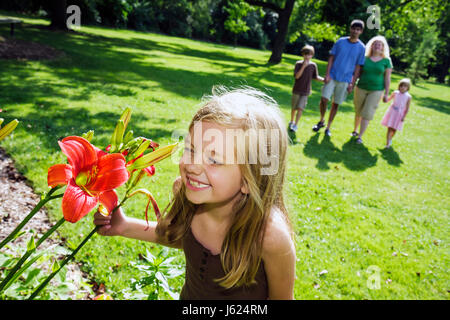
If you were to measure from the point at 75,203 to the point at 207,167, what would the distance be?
51 cm

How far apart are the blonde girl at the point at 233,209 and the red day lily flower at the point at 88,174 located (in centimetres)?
35

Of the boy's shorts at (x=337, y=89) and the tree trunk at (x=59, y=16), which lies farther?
the tree trunk at (x=59, y=16)

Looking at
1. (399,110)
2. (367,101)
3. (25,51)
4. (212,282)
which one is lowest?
(25,51)

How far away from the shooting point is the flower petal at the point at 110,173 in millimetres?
746

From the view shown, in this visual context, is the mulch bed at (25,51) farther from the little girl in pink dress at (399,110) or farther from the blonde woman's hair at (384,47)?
the little girl in pink dress at (399,110)

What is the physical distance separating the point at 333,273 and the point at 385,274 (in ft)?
1.67

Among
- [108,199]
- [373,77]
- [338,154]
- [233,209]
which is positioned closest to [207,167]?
[233,209]

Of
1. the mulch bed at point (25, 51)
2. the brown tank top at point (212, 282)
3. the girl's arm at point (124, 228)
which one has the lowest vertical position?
the mulch bed at point (25, 51)

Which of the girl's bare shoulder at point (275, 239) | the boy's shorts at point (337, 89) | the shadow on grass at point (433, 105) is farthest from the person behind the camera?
the shadow on grass at point (433, 105)

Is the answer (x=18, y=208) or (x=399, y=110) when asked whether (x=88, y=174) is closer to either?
(x=18, y=208)

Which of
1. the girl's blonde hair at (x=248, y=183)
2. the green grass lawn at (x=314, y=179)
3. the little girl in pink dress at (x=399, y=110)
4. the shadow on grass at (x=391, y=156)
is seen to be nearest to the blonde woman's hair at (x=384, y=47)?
the little girl in pink dress at (x=399, y=110)

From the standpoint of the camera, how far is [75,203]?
68 cm

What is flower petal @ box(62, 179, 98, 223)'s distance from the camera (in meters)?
0.66
